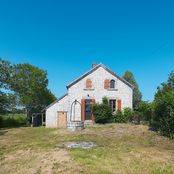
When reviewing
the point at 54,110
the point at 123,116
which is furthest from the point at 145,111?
the point at 54,110

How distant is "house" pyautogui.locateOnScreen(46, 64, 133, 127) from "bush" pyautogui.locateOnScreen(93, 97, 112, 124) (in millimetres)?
698

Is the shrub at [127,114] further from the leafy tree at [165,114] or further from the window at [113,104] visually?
the leafy tree at [165,114]

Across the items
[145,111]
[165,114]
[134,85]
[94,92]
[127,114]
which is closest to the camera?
[165,114]

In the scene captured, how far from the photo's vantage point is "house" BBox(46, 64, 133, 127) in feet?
89.9

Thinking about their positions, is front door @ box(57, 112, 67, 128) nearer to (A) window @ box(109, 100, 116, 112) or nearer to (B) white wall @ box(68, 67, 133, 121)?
(B) white wall @ box(68, 67, 133, 121)

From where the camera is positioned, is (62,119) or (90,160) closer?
(90,160)

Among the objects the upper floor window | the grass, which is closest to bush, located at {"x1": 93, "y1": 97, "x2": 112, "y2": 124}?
the upper floor window

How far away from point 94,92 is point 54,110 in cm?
535

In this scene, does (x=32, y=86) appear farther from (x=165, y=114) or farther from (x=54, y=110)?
(x=165, y=114)

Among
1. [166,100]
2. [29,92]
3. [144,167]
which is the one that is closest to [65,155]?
[144,167]

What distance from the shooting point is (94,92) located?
27438mm

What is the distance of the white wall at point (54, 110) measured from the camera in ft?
92.8

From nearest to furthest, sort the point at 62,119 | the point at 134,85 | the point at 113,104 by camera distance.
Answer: the point at 113,104 < the point at 62,119 < the point at 134,85

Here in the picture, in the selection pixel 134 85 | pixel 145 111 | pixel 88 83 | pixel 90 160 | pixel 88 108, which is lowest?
pixel 90 160
